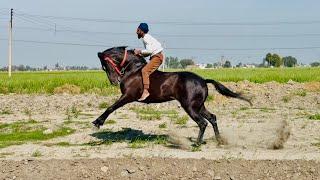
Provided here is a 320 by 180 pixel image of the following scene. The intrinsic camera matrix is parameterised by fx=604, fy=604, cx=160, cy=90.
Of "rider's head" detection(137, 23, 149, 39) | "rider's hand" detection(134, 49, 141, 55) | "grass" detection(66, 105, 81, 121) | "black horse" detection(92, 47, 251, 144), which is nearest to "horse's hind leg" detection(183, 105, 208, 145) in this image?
"black horse" detection(92, 47, 251, 144)

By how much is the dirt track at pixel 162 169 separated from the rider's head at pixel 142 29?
13.9ft

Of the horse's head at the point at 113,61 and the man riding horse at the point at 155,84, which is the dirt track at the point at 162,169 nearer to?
the man riding horse at the point at 155,84

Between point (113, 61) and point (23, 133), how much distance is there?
14.2ft

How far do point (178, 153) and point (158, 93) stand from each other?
1.97 m

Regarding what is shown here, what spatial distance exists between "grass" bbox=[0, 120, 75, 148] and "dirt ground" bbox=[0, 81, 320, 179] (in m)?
0.43

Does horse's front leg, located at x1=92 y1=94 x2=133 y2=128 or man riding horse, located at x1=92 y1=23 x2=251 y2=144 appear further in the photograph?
man riding horse, located at x1=92 y1=23 x2=251 y2=144

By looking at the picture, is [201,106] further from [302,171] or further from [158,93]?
[302,171]

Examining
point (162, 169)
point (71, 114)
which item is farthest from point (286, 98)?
point (162, 169)

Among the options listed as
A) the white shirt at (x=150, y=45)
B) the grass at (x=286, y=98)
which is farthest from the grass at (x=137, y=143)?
the grass at (x=286, y=98)

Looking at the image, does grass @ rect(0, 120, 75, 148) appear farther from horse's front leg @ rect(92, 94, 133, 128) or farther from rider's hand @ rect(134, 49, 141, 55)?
rider's hand @ rect(134, 49, 141, 55)

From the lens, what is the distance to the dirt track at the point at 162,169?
1119cm

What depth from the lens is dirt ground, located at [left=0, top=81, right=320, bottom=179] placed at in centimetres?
1134

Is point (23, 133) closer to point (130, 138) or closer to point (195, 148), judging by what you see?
point (130, 138)

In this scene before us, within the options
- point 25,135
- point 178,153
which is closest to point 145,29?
point 178,153
